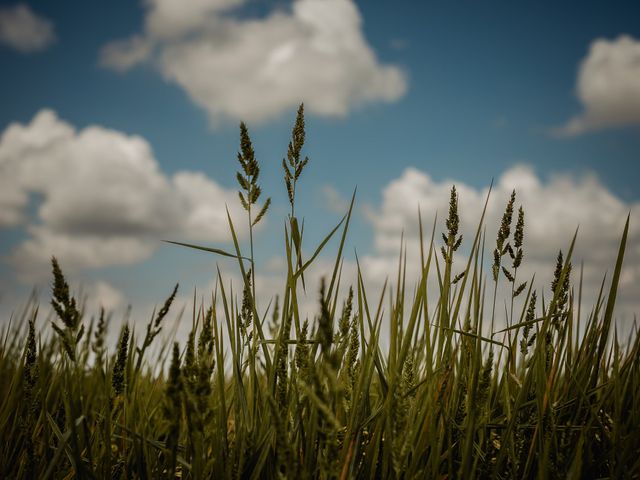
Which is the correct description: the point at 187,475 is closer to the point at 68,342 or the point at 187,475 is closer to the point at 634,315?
the point at 68,342

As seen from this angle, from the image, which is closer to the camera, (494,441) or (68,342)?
(68,342)

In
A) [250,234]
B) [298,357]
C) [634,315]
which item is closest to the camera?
[298,357]

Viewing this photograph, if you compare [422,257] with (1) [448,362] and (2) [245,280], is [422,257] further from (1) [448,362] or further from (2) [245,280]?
(2) [245,280]

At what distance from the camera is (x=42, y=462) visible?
2070 millimetres

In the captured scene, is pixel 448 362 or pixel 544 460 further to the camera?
pixel 448 362

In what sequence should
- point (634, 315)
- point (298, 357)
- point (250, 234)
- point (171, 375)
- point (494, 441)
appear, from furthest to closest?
point (634, 315) → point (494, 441) → point (250, 234) → point (298, 357) → point (171, 375)

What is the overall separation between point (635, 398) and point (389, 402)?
1.26 meters

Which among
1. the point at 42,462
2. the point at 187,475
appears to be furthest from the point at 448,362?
the point at 42,462

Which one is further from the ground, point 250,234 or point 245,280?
point 250,234

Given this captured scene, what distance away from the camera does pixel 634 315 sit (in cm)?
275

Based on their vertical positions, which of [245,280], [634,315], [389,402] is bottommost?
[389,402]

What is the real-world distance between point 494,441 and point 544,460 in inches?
40.9

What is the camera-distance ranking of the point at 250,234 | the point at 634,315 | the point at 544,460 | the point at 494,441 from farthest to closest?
1. the point at 634,315
2. the point at 494,441
3. the point at 250,234
4. the point at 544,460

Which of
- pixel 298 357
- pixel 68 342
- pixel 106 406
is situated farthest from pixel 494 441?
pixel 68 342
